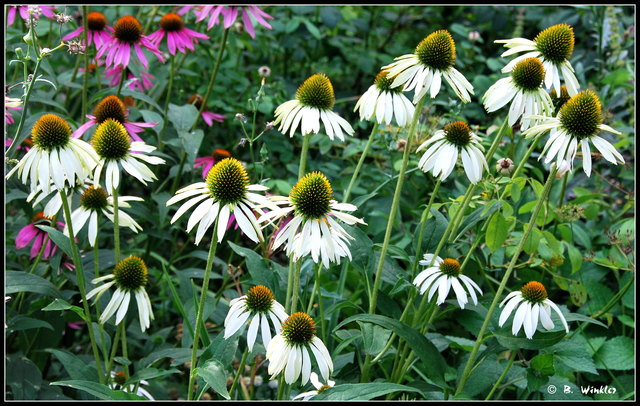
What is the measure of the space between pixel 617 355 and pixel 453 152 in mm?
846

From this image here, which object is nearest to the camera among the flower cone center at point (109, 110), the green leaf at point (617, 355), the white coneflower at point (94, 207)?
the white coneflower at point (94, 207)

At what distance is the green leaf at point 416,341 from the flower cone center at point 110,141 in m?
0.51

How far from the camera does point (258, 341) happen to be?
5.15 ft

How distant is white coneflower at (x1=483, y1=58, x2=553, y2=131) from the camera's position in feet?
3.98

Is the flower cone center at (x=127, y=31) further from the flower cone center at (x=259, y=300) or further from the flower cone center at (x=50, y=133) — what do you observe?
the flower cone center at (x=259, y=300)

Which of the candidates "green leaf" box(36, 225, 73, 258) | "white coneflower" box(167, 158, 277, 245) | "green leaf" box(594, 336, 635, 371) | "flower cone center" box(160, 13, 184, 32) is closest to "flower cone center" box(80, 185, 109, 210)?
"green leaf" box(36, 225, 73, 258)

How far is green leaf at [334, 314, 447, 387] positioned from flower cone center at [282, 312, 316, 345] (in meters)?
0.12

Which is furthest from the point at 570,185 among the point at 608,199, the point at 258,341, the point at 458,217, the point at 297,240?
the point at 297,240

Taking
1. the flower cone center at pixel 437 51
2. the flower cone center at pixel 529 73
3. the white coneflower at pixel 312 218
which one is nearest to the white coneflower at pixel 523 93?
the flower cone center at pixel 529 73

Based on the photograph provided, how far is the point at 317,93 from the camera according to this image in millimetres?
1280

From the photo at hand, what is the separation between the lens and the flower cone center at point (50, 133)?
1.12 meters

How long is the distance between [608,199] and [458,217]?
1366mm

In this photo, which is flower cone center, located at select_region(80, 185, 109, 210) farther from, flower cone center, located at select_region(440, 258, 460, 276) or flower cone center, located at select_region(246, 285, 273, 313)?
flower cone center, located at select_region(440, 258, 460, 276)

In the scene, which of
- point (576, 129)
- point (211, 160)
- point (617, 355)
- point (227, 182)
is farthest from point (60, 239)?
point (617, 355)
